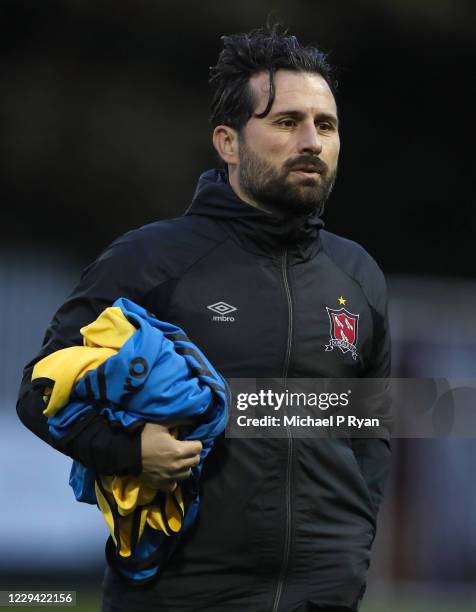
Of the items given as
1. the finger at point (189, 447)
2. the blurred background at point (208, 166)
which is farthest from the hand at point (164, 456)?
the blurred background at point (208, 166)

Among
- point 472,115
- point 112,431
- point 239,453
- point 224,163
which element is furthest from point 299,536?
point 472,115

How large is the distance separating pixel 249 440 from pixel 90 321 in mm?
461

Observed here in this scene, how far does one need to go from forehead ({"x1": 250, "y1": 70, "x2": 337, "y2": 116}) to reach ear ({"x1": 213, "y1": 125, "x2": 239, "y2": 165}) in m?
0.13

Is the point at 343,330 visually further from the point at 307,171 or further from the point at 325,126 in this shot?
the point at 325,126

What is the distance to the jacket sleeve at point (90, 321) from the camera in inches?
96.1

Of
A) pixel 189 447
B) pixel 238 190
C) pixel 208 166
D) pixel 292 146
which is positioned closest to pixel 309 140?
pixel 292 146

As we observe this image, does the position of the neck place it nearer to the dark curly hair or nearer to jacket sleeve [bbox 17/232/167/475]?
the dark curly hair

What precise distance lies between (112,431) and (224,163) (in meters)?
0.95

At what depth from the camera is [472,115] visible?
8.05m

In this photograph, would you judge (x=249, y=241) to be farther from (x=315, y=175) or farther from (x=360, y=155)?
(x=360, y=155)

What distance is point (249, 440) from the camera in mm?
2648

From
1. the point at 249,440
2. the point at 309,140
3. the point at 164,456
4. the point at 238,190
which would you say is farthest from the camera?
the point at 238,190

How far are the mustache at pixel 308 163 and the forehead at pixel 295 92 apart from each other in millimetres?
126

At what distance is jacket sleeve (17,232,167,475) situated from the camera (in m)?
2.44
